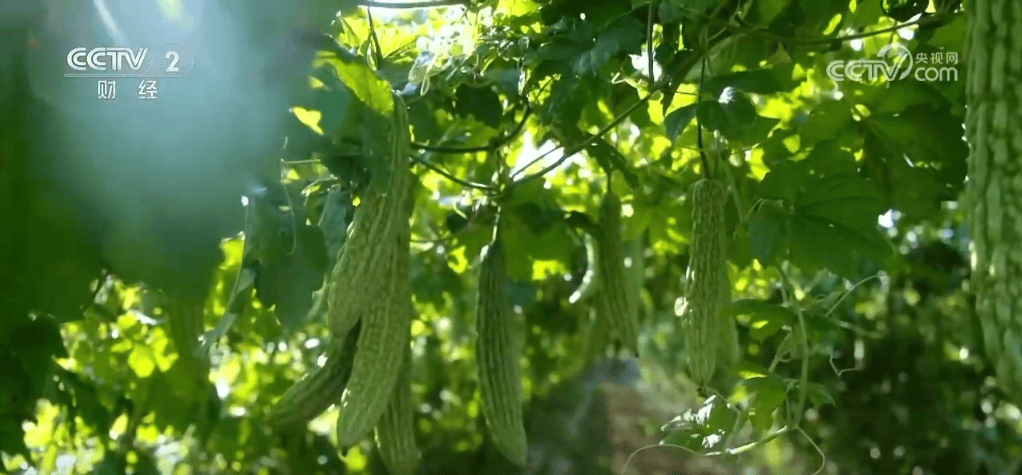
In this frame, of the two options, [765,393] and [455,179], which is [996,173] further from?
[455,179]

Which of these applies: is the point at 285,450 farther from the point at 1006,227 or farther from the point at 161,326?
the point at 1006,227

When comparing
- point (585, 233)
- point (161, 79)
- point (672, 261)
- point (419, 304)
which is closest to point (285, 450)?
point (419, 304)

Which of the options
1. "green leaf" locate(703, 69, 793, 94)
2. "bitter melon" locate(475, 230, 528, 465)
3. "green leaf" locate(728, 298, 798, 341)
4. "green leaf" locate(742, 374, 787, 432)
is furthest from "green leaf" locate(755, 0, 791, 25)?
"bitter melon" locate(475, 230, 528, 465)

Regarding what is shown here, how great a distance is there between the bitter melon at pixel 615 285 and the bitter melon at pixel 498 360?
8.5 inches

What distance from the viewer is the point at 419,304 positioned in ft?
10.8

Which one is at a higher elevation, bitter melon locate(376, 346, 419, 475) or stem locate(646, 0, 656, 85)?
stem locate(646, 0, 656, 85)

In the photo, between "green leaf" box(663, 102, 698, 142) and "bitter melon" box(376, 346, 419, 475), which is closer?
"green leaf" box(663, 102, 698, 142)

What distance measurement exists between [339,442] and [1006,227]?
107 centimetres

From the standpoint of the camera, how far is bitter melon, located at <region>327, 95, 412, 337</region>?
61.9 inches

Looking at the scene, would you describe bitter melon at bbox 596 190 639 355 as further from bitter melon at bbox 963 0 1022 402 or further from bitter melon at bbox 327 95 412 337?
bitter melon at bbox 963 0 1022 402

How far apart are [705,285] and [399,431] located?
63 cm

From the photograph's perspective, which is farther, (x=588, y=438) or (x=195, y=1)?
(x=588, y=438)

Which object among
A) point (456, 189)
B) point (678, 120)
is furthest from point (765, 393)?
point (456, 189)

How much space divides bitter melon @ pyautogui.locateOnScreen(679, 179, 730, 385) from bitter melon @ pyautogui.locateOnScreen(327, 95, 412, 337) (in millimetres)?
591
